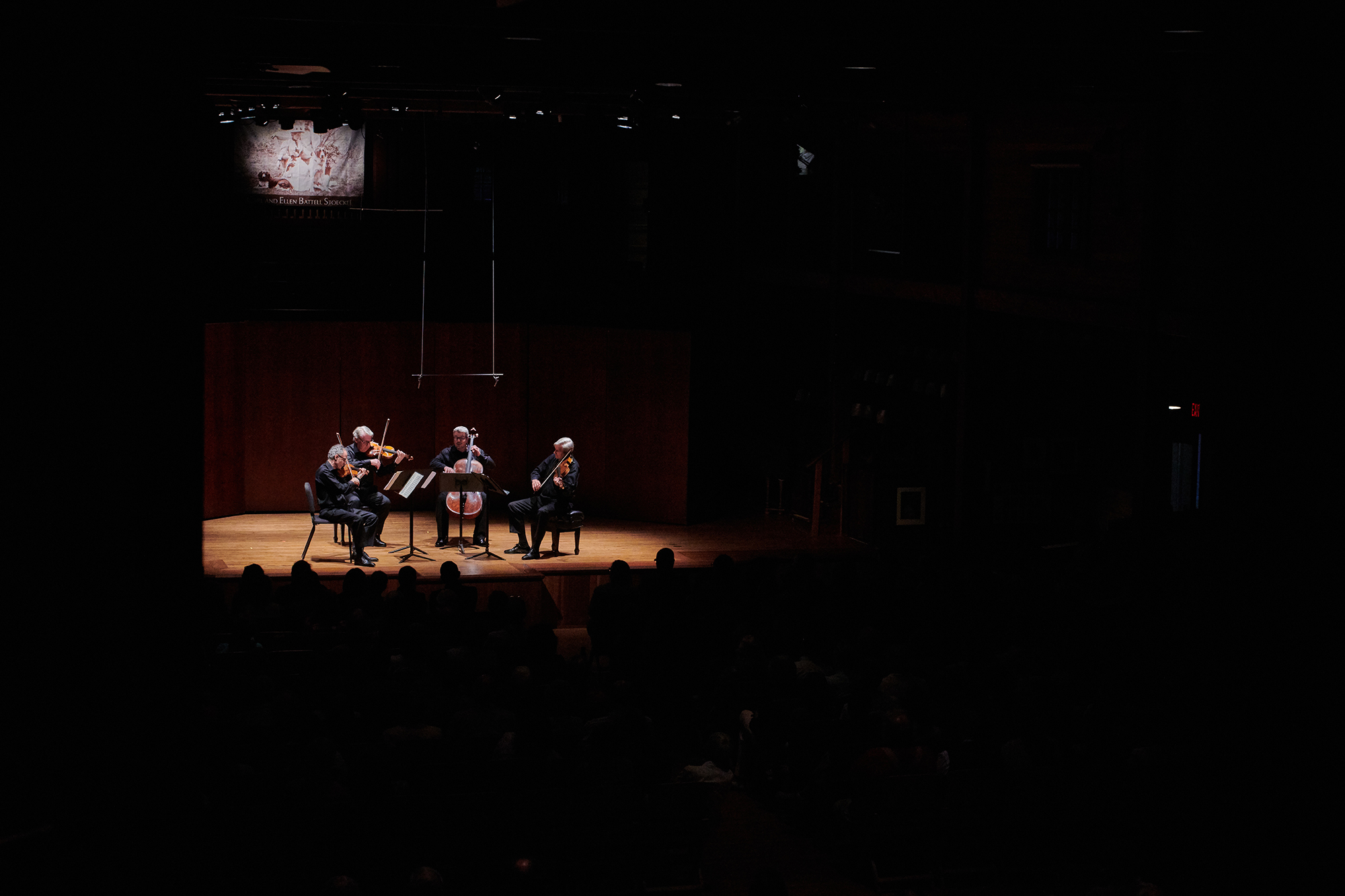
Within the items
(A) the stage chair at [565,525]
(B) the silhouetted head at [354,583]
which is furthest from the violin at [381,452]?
(B) the silhouetted head at [354,583]

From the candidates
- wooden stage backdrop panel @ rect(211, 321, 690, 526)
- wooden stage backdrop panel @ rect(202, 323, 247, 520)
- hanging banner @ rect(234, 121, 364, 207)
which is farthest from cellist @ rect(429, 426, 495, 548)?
hanging banner @ rect(234, 121, 364, 207)

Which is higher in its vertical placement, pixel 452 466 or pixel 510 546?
pixel 452 466

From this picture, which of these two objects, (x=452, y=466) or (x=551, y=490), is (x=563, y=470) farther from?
(x=452, y=466)

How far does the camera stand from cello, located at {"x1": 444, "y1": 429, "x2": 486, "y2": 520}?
13500 mm

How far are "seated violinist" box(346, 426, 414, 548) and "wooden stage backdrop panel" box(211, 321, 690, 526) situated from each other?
7.17ft

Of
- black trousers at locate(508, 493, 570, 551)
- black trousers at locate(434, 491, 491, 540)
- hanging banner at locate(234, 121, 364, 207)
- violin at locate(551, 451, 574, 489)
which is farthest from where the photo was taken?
hanging banner at locate(234, 121, 364, 207)

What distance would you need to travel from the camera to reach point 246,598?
9.55 metres

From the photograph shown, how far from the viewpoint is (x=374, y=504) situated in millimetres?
13273

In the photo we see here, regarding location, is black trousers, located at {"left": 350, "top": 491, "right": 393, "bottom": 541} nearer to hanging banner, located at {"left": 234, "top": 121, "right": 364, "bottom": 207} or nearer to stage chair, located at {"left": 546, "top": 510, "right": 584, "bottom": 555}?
stage chair, located at {"left": 546, "top": 510, "right": 584, "bottom": 555}

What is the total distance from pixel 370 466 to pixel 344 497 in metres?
0.44

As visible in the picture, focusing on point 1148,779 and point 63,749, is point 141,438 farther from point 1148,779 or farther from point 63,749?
point 1148,779

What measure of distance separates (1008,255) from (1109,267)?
145 cm

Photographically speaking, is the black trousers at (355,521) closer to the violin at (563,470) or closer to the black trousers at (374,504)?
the black trousers at (374,504)

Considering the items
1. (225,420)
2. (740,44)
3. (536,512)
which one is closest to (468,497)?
(536,512)
